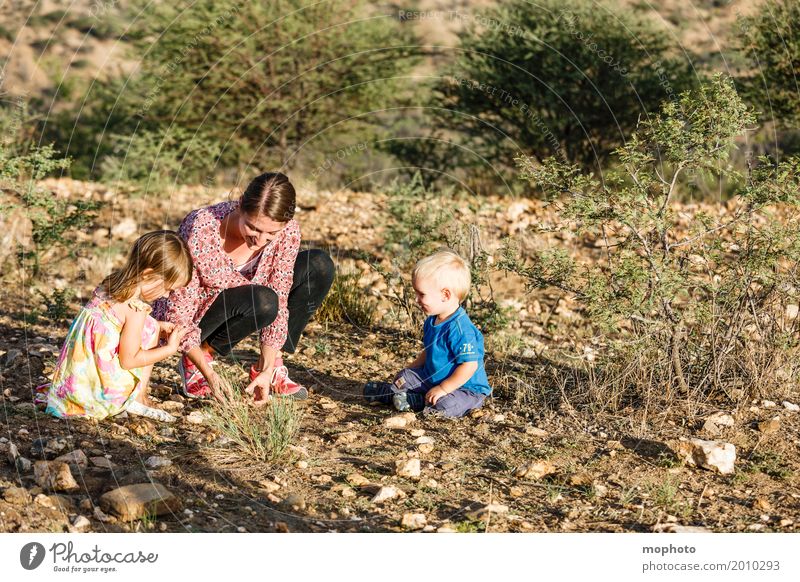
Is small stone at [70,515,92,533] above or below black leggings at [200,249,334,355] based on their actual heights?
below

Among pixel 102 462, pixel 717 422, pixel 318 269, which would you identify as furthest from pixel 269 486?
pixel 717 422

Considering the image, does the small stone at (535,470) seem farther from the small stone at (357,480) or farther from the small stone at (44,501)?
the small stone at (44,501)

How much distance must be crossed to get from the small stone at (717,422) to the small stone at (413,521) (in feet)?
5.11

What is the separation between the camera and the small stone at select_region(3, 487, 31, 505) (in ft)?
11.1

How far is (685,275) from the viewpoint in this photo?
14.5 ft

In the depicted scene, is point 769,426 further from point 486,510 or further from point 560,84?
point 560,84

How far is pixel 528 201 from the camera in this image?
8.54 meters

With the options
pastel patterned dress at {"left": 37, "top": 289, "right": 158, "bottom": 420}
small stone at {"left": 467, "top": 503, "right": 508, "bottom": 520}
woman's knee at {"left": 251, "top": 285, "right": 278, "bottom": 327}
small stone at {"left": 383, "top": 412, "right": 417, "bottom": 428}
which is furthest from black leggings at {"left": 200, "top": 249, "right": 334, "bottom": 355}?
small stone at {"left": 467, "top": 503, "right": 508, "bottom": 520}

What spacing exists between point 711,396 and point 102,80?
12337mm

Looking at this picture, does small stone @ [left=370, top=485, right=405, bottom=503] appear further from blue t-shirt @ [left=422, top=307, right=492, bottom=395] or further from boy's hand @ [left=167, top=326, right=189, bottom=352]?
boy's hand @ [left=167, top=326, right=189, bottom=352]

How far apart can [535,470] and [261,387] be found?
142 cm

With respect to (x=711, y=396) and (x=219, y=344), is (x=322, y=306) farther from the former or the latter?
(x=711, y=396)

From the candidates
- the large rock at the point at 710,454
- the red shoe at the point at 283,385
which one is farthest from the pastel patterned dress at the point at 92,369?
the large rock at the point at 710,454
